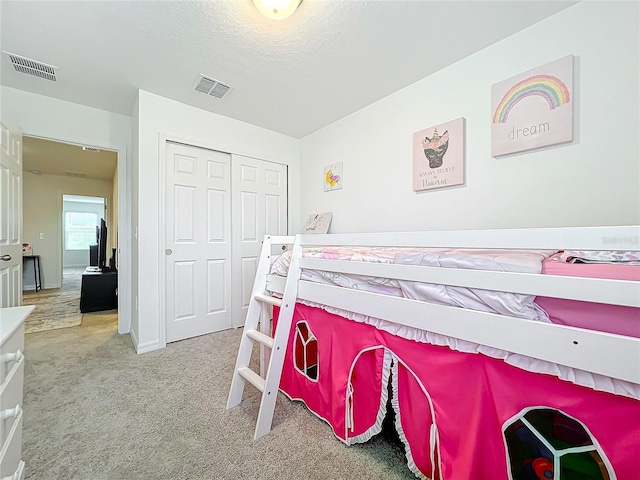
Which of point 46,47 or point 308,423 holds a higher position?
point 46,47

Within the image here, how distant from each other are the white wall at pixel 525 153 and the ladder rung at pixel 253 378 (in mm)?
1703

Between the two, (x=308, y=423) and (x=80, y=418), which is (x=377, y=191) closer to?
(x=308, y=423)

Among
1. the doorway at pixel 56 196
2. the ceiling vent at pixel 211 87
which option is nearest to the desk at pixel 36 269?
the doorway at pixel 56 196

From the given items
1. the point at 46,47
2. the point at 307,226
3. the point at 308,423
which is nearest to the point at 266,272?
the point at 308,423

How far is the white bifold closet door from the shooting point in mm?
2652

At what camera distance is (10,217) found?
224cm

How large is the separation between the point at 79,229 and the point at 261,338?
11.3m

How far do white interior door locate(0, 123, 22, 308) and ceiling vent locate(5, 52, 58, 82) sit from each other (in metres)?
0.48

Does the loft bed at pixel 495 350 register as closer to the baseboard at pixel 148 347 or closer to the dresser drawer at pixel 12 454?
the dresser drawer at pixel 12 454

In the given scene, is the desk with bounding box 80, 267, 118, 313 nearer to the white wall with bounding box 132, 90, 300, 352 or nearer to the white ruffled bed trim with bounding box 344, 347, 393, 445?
the white wall with bounding box 132, 90, 300, 352

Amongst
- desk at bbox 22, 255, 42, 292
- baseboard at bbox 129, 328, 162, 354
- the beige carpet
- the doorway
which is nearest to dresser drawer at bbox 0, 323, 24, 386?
baseboard at bbox 129, 328, 162, 354

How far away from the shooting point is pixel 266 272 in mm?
1741

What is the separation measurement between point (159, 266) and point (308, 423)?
196 centimetres

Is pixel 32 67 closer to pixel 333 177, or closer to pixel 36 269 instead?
pixel 333 177
